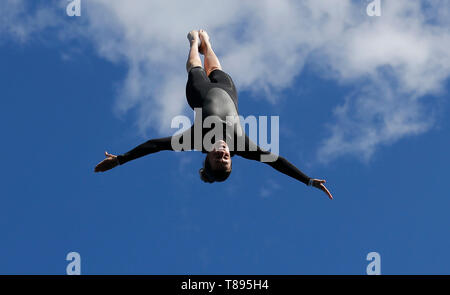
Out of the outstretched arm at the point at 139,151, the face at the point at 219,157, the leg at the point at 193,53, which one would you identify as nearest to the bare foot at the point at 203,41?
the leg at the point at 193,53

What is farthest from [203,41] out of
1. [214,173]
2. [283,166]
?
[214,173]

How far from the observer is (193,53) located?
1475cm

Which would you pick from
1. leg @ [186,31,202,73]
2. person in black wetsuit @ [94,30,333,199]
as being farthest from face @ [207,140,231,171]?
leg @ [186,31,202,73]

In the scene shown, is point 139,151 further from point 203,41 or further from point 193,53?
point 203,41

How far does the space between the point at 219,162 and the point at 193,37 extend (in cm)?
383

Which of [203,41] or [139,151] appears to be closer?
[139,151]

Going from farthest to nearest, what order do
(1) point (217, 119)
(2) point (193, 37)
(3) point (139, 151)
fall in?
(2) point (193, 37), (1) point (217, 119), (3) point (139, 151)

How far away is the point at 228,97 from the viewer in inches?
543

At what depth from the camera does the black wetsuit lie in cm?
1283

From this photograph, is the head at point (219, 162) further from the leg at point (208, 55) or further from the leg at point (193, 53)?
the leg at point (208, 55)
